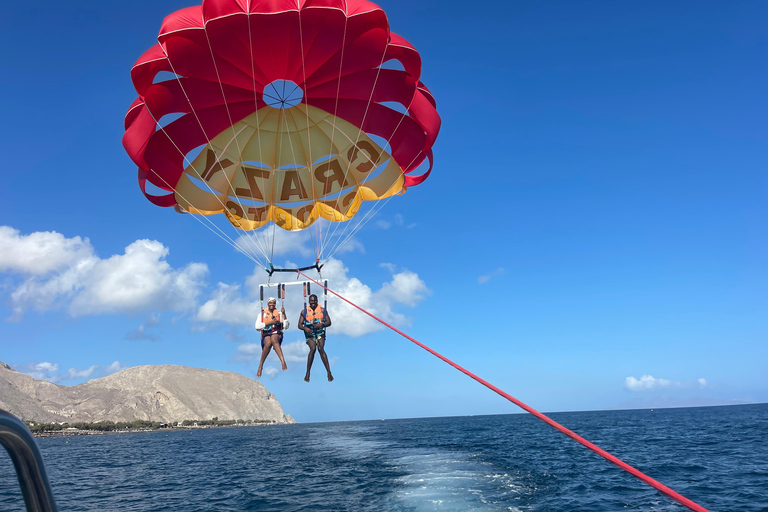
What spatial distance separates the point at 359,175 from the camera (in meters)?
14.0

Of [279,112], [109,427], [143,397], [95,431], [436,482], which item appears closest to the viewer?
[279,112]

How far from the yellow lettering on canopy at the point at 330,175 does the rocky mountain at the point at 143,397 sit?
292ft

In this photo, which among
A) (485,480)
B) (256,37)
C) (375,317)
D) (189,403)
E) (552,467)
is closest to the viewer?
(375,317)

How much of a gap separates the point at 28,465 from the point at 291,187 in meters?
13.6

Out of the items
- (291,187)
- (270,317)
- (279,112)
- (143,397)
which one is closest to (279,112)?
(279,112)

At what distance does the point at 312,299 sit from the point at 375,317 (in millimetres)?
4680

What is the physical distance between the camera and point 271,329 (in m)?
11.8

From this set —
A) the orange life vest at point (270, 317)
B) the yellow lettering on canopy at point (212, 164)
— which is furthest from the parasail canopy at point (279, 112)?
the orange life vest at point (270, 317)

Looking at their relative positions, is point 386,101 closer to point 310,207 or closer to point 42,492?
point 310,207

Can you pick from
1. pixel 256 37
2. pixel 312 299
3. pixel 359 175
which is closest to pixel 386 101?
pixel 359 175

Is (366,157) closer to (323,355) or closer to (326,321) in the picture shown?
(326,321)

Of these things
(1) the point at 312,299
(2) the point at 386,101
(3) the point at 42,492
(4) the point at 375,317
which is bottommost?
(3) the point at 42,492

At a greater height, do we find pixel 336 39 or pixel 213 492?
pixel 336 39

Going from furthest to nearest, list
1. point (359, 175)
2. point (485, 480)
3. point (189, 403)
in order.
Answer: point (189, 403), point (485, 480), point (359, 175)
